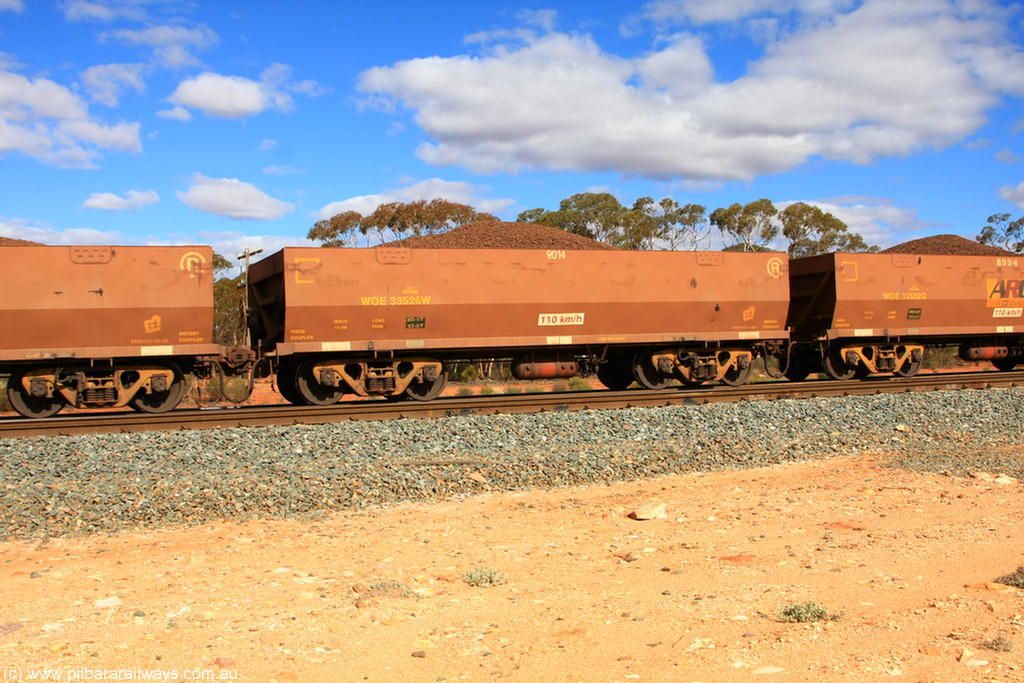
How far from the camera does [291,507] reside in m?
7.35

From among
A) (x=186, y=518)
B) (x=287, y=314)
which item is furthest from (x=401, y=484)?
(x=287, y=314)

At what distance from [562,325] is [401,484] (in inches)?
298

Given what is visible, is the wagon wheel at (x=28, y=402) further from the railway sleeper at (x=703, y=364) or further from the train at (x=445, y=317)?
the railway sleeper at (x=703, y=364)

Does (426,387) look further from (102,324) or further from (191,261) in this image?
(102,324)

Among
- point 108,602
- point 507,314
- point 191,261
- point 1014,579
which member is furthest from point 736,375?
point 108,602

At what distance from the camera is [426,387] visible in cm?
1482

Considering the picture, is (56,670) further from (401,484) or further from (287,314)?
(287,314)

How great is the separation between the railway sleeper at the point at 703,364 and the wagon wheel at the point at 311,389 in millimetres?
6410

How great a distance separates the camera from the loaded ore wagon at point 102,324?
1234 centimetres

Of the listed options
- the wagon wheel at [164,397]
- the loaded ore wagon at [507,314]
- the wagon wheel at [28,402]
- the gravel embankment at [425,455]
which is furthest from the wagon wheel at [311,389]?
the wagon wheel at [28,402]

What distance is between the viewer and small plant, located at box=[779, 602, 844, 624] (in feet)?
14.7

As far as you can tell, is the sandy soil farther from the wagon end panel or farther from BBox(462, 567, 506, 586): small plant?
the wagon end panel

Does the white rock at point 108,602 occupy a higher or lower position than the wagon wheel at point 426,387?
lower

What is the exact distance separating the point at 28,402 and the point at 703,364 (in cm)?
1240
